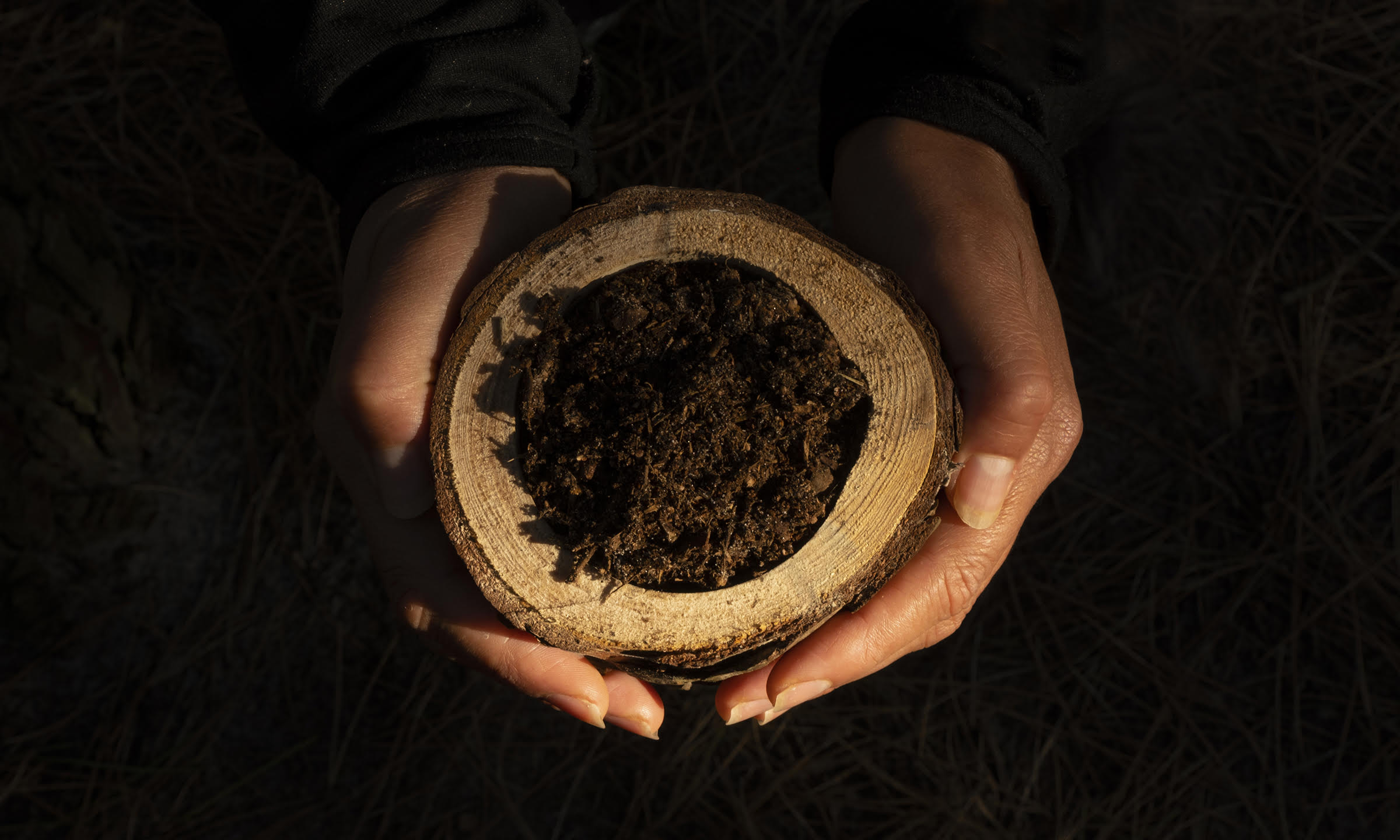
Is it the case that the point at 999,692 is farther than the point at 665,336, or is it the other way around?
the point at 999,692

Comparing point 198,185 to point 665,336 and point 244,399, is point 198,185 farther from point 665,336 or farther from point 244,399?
point 665,336

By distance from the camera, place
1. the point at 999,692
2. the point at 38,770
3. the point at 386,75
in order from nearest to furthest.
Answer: the point at 386,75 < the point at 38,770 < the point at 999,692

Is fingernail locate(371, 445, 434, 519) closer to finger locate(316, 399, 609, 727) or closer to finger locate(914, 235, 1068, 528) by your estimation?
finger locate(316, 399, 609, 727)

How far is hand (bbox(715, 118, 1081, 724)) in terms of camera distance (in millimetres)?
1542

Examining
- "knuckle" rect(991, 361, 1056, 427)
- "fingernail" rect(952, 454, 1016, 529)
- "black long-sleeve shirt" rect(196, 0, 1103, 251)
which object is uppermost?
"black long-sleeve shirt" rect(196, 0, 1103, 251)

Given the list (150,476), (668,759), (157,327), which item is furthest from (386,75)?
(668,759)

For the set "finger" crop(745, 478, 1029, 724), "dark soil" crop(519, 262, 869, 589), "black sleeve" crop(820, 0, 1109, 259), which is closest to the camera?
"dark soil" crop(519, 262, 869, 589)

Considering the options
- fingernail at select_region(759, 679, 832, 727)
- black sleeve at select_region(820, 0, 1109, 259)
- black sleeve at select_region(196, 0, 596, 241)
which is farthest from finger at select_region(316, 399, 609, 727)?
black sleeve at select_region(820, 0, 1109, 259)

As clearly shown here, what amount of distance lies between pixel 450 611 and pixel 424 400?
0.45 m

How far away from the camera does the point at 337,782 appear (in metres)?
2.49

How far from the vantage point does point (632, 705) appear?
1765 millimetres

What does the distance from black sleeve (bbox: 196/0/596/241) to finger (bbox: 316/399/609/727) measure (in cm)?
56

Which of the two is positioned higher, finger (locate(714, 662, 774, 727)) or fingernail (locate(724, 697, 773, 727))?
finger (locate(714, 662, 774, 727))

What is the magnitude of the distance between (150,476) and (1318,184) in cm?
377
